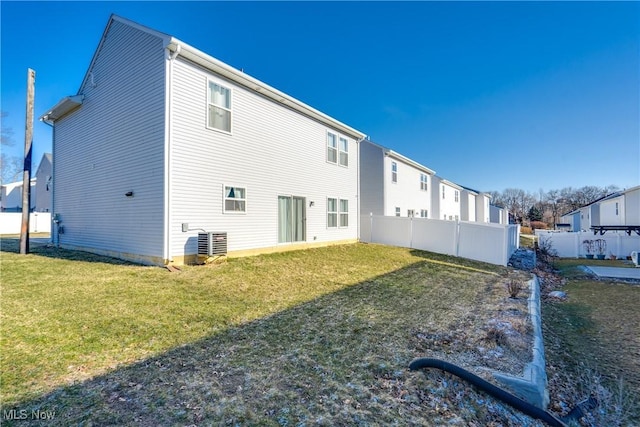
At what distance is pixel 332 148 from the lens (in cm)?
1498

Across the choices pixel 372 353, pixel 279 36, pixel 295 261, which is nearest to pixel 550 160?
pixel 279 36

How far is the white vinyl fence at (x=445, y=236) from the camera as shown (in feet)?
41.9

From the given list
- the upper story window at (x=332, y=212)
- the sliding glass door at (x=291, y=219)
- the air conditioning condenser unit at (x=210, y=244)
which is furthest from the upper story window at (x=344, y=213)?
the air conditioning condenser unit at (x=210, y=244)

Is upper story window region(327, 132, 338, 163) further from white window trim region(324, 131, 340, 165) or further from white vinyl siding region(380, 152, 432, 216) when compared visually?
white vinyl siding region(380, 152, 432, 216)

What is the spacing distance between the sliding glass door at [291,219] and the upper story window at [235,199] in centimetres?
179

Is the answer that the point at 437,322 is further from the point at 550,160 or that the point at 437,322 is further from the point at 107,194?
the point at 550,160

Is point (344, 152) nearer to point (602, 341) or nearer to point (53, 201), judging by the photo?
point (602, 341)

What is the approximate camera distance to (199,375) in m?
3.40

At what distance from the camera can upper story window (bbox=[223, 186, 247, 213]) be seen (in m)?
9.82

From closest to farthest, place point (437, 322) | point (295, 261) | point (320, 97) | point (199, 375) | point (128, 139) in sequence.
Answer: point (199, 375) < point (437, 322) < point (128, 139) < point (295, 261) < point (320, 97)

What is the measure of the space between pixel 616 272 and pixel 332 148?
12587 mm

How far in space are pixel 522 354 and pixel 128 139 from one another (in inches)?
449

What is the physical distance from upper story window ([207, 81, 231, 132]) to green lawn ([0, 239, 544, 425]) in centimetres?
457

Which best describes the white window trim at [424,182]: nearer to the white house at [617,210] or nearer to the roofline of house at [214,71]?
the roofline of house at [214,71]
